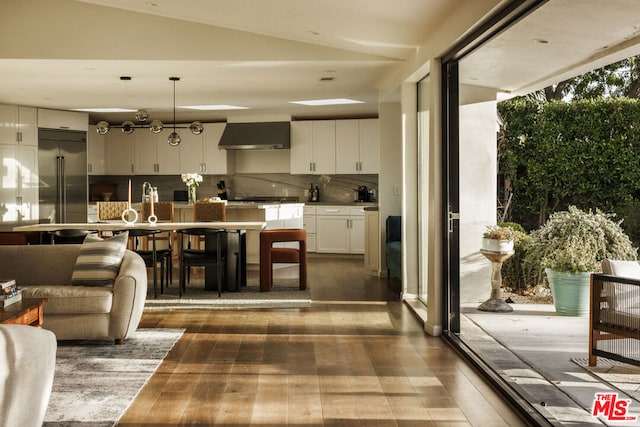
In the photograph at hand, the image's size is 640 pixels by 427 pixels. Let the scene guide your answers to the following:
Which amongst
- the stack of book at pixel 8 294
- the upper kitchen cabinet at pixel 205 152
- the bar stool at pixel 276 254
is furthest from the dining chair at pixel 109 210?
the stack of book at pixel 8 294

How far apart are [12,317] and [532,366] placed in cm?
343

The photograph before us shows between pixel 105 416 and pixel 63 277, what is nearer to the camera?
pixel 105 416

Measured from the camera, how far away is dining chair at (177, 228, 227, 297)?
7.25m

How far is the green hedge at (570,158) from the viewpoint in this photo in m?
6.29

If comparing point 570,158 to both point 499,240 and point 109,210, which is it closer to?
point 499,240

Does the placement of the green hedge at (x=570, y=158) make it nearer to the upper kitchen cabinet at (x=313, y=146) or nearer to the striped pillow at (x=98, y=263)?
the upper kitchen cabinet at (x=313, y=146)

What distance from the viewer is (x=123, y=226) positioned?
294 inches

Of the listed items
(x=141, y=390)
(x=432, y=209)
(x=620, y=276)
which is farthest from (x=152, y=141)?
(x=620, y=276)

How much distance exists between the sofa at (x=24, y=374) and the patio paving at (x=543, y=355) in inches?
97.7

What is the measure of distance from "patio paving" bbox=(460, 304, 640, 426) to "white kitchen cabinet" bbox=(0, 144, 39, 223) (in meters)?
7.24

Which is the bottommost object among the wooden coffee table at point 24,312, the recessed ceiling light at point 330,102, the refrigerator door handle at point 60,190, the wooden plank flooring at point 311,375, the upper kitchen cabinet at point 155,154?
the wooden plank flooring at point 311,375

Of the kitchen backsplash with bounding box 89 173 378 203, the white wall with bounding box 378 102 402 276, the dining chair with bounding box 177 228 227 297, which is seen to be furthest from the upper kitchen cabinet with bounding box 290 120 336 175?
the dining chair with bounding box 177 228 227 297

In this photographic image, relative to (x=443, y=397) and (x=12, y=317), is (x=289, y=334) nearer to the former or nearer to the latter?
(x=443, y=397)

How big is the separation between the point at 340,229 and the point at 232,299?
4.16m
